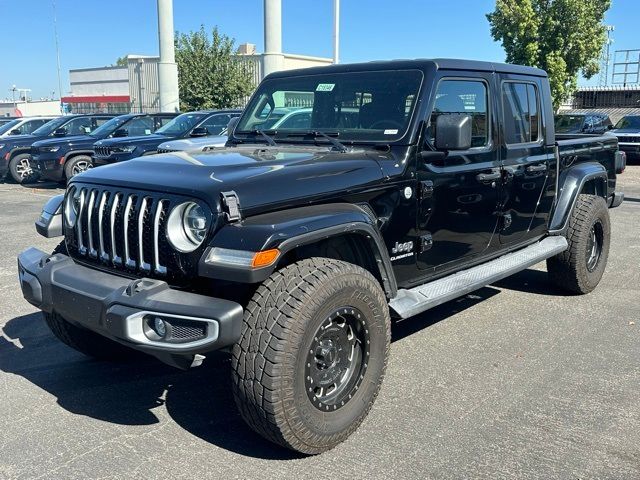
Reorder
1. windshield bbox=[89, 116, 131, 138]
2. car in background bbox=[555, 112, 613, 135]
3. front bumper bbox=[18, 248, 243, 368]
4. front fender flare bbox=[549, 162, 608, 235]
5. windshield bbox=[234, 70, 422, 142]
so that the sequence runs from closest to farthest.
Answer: front bumper bbox=[18, 248, 243, 368] → windshield bbox=[234, 70, 422, 142] → front fender flare bbox=[549, 162, 608, 235] → windshield bbox=[89, 116, 131, 138] → car in background bbox=[555, 112, 613, 135]

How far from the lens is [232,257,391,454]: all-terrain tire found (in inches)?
113

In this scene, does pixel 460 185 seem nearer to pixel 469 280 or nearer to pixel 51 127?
pixel 469 280

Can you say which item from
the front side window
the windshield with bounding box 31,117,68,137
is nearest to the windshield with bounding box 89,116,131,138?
the windshield with bounding box 31,117,68,137

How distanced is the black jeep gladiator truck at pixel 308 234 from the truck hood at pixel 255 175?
11 mm

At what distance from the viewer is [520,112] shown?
506cm

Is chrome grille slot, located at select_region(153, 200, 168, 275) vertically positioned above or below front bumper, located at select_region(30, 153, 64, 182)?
above

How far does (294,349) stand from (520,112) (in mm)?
3147

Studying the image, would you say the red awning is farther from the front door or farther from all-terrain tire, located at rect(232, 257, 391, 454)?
all-terrain tire, located at rect(232, 257, 391, 454)

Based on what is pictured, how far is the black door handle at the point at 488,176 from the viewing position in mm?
4430

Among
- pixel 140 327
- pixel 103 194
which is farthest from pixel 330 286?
pixel 103 194

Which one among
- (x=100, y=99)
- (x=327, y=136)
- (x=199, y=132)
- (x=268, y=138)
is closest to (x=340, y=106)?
(x=327, y=136)

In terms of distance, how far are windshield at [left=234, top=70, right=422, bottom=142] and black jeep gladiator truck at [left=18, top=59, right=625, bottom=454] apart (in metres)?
0.01

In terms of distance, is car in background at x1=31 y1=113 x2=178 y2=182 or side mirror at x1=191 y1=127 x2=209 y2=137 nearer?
side mirror at x1=191 y1=127 x2=209 y2=137

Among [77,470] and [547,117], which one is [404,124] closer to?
[547,117]
